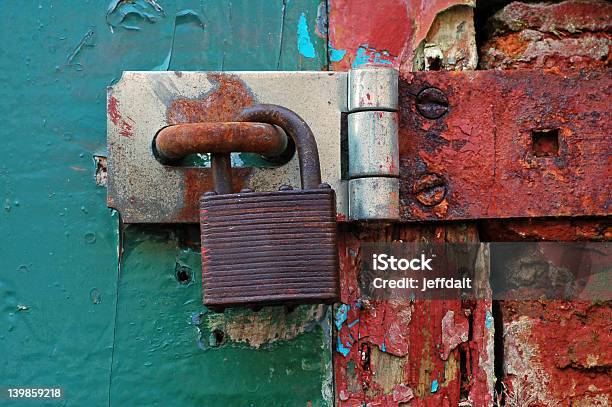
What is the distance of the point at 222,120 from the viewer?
2.78 ft

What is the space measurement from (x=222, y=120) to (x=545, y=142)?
38cm

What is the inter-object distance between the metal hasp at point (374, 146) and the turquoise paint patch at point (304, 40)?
9 centimetres

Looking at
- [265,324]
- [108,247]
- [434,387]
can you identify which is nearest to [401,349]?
[434,387]

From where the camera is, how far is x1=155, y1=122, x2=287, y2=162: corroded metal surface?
29.9 inches

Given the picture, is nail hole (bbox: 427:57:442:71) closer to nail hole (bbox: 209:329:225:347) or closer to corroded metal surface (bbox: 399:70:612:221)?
corroded metal surface (bbox: 399:70:612:221)

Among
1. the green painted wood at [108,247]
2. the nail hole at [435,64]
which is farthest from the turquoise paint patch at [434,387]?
the nail hole at [435,64]

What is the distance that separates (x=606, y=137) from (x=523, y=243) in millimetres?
154

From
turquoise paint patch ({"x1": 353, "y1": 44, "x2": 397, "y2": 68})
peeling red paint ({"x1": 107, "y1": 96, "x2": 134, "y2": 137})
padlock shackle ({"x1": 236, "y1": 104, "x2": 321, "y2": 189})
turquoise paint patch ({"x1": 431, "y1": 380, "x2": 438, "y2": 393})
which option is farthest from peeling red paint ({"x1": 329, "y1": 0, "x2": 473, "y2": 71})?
turquoise paint patch ({"x1": 431, "y1": 380, "x2": 438, "y2": 393})

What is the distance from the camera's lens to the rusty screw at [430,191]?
86 centimetres

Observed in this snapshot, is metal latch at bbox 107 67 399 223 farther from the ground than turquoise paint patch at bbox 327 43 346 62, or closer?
closer

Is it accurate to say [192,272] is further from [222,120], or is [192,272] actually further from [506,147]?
[506,147]

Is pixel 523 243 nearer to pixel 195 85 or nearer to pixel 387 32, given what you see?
pixel 387 32

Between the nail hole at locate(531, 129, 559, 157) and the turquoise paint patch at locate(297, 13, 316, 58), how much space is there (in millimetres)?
277

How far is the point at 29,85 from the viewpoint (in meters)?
0.89
